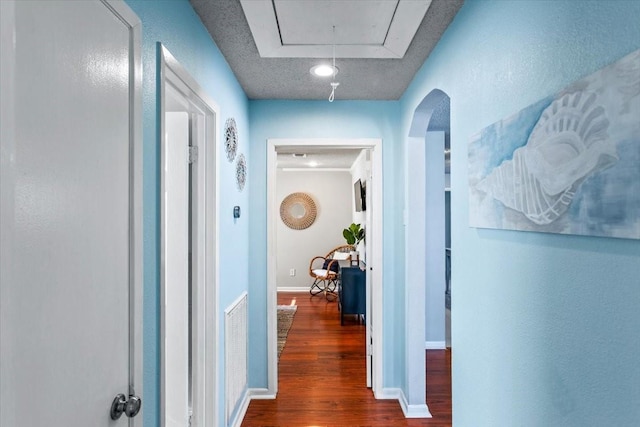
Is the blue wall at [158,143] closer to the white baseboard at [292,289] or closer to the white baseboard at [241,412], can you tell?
the white baseboard at [241,412]

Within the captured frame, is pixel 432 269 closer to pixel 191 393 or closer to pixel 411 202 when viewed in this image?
pixel 411 202

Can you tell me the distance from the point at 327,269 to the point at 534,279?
5.24 metres

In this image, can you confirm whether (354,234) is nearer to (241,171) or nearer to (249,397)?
(249,397)

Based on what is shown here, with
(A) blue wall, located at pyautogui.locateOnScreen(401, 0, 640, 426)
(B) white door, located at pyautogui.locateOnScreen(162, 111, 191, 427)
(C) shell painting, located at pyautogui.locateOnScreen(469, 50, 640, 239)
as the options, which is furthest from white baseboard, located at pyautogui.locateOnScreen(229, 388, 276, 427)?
(C) shell painting, located at pyautogui.locateOnScreen(469, 50, 640, 239)

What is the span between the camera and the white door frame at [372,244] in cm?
291

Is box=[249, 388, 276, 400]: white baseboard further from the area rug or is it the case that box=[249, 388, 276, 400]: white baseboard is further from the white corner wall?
the white corner wall

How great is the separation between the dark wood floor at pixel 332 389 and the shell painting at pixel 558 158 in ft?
6.88

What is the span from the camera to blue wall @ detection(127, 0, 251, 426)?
120 cm

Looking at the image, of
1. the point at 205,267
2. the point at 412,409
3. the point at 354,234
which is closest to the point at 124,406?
the point at 205,267

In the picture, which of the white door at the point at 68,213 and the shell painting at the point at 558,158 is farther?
the shell painting at the point at 558,158

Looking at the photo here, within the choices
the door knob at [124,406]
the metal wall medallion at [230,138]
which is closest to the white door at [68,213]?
the door knob at [124,406]

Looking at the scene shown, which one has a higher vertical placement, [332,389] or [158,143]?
[158,143]

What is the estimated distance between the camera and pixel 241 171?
Answer: 262 cm

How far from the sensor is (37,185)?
71 cm
